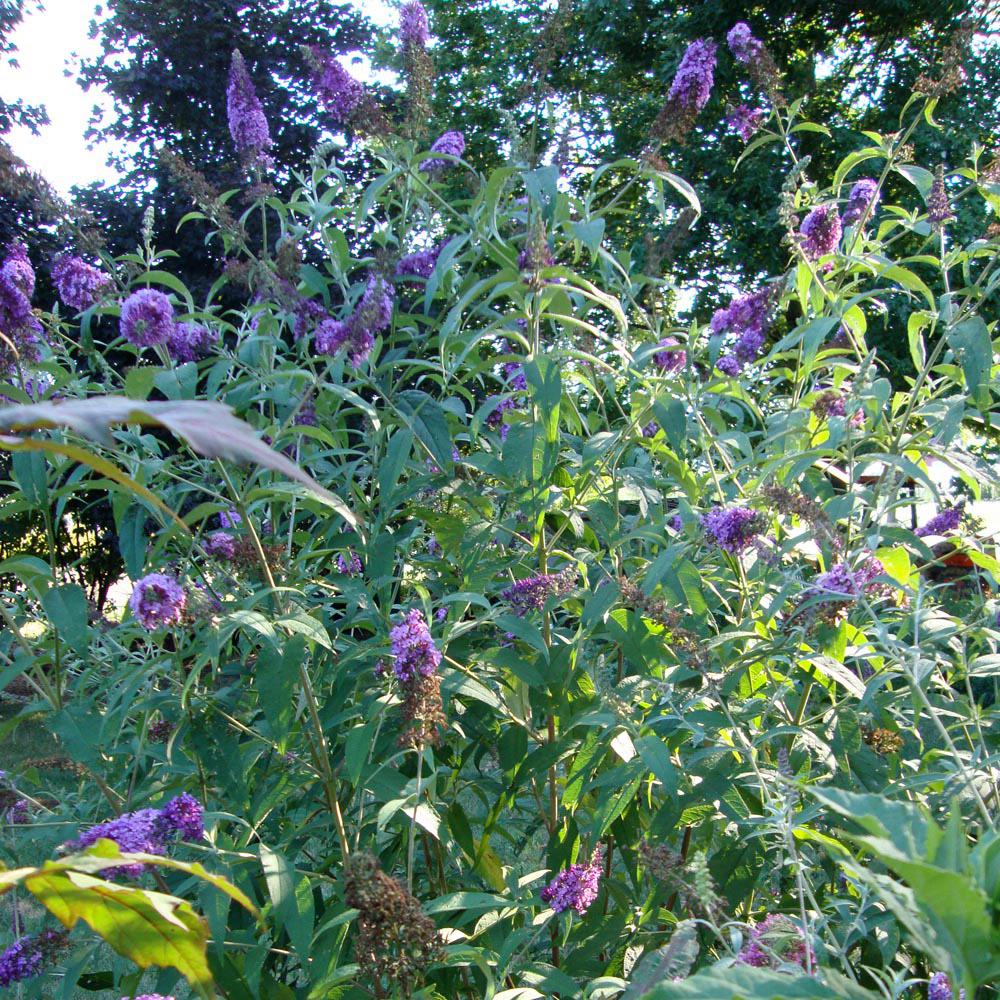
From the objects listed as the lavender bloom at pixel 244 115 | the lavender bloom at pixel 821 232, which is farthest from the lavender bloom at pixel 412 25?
the lavender bloom at pixel 821 232

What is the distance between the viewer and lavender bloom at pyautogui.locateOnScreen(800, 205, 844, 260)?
8.39 feet

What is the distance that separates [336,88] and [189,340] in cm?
78

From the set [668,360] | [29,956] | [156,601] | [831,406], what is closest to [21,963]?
[29,956]

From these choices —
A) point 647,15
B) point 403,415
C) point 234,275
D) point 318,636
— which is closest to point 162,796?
point 318,636

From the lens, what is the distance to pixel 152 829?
5.62ft

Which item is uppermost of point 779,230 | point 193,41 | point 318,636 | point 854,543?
point 193,41

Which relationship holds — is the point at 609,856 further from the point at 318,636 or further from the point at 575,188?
the point at 575,188

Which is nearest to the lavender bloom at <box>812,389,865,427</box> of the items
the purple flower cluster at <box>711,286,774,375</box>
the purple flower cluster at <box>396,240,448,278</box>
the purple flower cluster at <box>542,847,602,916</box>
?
the purple flower cluster at <box>711,286,774,375</box>

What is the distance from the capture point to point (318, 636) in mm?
1797

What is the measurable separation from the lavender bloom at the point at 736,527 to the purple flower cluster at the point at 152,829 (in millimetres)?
1064

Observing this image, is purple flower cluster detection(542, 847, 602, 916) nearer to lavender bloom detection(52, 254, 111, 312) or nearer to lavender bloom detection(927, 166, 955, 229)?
lavender bloom detection(927, 166, 955, 229)

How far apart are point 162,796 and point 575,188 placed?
280cm

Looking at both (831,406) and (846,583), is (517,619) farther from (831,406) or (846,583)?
(831,406)

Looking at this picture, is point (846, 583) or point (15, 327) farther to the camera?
point (15, 327)
